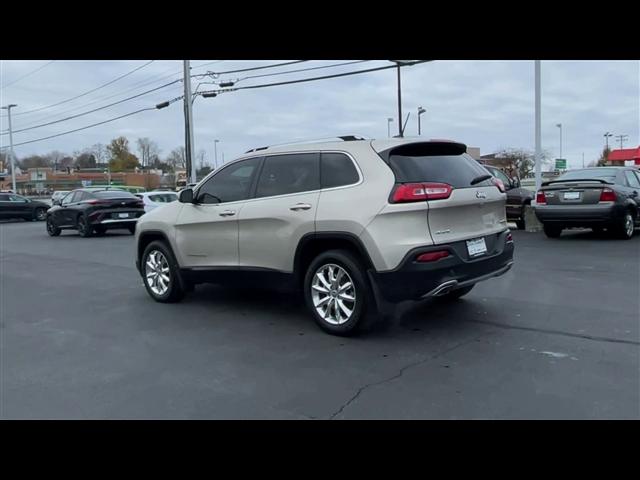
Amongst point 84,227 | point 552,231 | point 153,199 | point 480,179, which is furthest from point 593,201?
point 84,227

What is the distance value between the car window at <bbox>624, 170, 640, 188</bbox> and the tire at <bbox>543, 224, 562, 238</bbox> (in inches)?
68.2

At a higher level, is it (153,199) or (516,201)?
(153,199)

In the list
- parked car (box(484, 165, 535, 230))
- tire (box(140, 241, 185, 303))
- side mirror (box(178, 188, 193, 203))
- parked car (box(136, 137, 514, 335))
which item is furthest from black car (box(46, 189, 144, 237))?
parked car (box(136, 137, 514, 335))

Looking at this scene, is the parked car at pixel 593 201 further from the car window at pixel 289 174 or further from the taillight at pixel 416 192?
the car window at pixel 289 174

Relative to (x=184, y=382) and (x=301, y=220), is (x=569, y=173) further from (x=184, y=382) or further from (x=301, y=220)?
(x=184, y=382)

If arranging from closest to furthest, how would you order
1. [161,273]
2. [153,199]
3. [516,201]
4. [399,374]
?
1. [399,374]
2. [161,273]
3. [516,201]
4. [153,199]

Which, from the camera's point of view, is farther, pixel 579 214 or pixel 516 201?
pixel 516 201

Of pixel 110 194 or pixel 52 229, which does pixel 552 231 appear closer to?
pixel 110 194

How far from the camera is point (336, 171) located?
5.38 metres

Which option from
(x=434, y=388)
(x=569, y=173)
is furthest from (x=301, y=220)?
(x=569, y=173)

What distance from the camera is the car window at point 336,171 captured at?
524cm

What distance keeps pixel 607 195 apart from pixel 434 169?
24.9 ft
